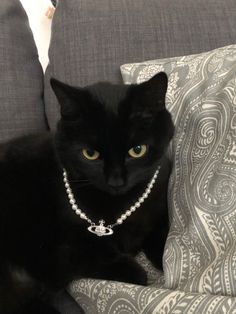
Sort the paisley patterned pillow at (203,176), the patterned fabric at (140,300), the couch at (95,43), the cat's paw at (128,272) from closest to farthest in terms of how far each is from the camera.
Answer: the patterned fabric at (140,300), the paisley patterned pillow at (203,176), the cat's paw at (128,272), the couch at (95,43)

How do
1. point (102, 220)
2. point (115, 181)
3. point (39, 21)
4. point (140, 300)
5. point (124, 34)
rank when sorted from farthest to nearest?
point (39, 21) < point (124, 34) < point (102, 220) < point (115, 181) < point (140, 300)

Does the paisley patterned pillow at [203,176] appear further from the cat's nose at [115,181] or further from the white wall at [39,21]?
the white wall at [39,21]

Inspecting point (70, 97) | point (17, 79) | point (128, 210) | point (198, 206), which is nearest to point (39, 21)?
point (17, 79)

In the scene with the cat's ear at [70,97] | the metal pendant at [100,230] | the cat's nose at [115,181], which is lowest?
the metal pendant at [100,230]

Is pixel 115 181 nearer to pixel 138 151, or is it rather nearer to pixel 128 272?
pixel 138 151

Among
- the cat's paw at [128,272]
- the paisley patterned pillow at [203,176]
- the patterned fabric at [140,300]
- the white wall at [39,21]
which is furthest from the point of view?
the white wall at [39,21]

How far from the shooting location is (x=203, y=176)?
840 millimetres

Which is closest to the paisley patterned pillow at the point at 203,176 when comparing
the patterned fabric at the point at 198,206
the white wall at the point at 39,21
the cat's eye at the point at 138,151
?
the patterned fabric at the point at 198,206

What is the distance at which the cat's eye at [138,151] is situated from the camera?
2.71 ft

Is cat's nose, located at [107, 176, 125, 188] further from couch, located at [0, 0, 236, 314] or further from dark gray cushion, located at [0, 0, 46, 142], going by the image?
dark gray cushion, located at [0, 0, 46, 142]

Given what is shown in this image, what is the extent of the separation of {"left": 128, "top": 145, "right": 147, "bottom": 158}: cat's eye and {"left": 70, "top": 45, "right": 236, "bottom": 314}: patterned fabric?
5.3 inches

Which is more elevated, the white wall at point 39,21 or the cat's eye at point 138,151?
the white wall at point 39,21

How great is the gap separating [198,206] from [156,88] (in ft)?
0.89

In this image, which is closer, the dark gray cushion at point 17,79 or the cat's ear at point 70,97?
the cat's ear at point 70,97
